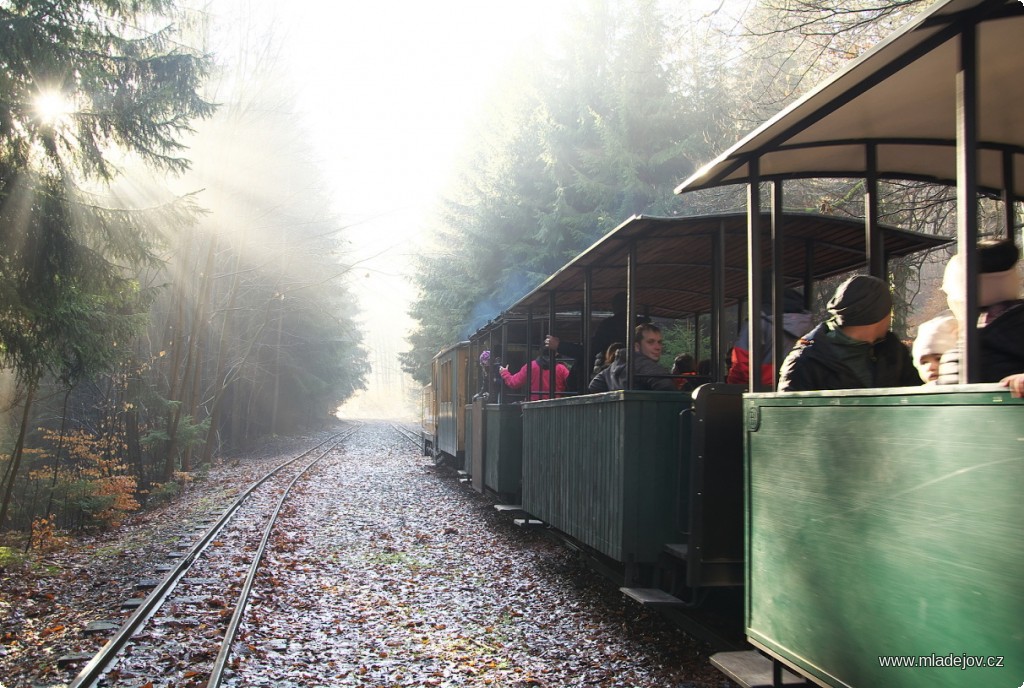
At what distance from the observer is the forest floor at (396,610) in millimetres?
5496

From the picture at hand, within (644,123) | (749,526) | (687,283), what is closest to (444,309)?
(644,123)

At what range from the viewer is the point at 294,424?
44375mm

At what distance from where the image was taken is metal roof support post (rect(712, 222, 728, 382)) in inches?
233

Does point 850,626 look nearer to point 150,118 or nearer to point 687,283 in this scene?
point 687,283

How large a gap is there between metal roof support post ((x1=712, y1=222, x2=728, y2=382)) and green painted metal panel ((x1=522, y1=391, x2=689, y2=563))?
72 centimetres

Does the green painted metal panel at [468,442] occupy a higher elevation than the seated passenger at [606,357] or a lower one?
lower

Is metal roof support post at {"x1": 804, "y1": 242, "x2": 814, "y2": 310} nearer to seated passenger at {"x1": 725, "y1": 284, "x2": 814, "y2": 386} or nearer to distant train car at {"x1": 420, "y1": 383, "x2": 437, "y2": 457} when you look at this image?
seated passenger at {"x1": 725, "y1": 284, "x2": 814, "y2": 386}

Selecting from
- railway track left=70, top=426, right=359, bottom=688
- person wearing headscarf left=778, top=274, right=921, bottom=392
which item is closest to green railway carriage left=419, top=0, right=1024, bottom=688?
person wearing headscarf left=778, top=274, right=921, bottom=392

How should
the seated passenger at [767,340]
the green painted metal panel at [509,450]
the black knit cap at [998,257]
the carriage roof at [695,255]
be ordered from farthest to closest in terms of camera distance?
the green painted metal panel at [509,450] → the carriage roof at [695,255] → the seated passenger at [767,340] → the black knit cap at [998,257]

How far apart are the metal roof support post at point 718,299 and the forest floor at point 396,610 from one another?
2.05 meters

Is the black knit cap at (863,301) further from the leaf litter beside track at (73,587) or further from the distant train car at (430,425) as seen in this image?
the distant train car at (430,425)

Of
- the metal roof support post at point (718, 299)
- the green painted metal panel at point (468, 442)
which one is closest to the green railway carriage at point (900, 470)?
the metal roof support post at point (718, 299)

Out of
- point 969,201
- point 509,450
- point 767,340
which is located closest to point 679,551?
point 767,340

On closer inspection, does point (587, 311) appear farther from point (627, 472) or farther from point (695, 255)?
point (627, 472)
